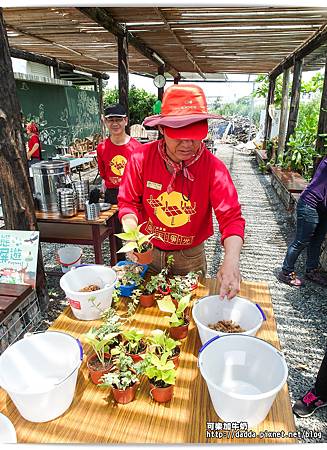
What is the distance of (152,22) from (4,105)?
125 inches

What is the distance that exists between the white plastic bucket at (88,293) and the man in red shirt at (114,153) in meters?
2.35

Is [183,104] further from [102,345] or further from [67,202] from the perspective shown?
[67,202]

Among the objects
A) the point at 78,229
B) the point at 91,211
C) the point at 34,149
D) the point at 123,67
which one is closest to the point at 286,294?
the point at 91,211

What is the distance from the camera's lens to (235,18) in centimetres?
436

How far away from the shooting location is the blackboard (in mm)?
10305

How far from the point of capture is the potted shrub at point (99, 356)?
1.18 m

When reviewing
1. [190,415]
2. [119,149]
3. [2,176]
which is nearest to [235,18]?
[119,149]

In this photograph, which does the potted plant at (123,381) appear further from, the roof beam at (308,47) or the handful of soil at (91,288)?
the roof beam at (308,47)

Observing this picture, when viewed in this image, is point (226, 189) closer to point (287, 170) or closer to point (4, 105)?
point (4, 105)

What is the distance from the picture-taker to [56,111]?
11727 millimetres

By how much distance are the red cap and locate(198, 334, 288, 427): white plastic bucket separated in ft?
2.97

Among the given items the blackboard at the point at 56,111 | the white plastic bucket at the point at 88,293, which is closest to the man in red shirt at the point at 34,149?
the blackboard at the point at 56,111

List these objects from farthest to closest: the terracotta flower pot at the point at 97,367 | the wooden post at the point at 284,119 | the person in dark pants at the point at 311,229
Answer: the wooden post at the point at 284,119 < the person in dark pants at the point at 311,229 < the terracotta flower pot at the point at 97,367

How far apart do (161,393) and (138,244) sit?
25.2 inches
